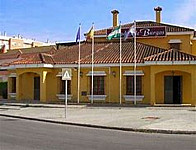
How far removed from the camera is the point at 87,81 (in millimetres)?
31875

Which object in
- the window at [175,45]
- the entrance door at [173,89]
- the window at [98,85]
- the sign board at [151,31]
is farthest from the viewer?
the sign board at [151,31]

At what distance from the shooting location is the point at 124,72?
1204 inches

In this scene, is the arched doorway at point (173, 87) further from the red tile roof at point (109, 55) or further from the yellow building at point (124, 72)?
the red tile roof at point (109, 55)

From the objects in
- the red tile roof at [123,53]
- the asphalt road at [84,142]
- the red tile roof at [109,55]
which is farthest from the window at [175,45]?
the asphalt road at [84,142]

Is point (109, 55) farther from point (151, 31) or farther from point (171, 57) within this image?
point (151, 31)

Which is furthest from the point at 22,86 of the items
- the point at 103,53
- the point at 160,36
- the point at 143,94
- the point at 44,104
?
the point at 160,36

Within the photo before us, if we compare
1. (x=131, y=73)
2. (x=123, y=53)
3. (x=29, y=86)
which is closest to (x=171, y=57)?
(x=131, y=73)

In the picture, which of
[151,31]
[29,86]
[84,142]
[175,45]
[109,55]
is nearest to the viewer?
[84,142]

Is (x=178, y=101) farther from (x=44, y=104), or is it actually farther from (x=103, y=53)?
(x=44, y=104)

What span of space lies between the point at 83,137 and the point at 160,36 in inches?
1023

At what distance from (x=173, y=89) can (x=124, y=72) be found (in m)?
4.23

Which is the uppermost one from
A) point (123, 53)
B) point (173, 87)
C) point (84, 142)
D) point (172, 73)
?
point (123, 53)

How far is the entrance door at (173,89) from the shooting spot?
1173 inches

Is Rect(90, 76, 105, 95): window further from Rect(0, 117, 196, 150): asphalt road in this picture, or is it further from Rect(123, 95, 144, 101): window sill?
Rect(0, 117, 196, 150): asphalt road
